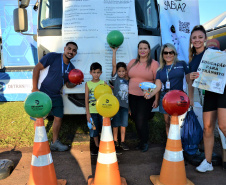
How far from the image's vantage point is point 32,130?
4.58 m

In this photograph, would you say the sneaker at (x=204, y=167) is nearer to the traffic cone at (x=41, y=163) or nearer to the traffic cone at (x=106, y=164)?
the traffic cone at (x=106, y=164)

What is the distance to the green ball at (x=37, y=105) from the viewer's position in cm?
220

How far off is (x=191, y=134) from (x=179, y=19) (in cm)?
270

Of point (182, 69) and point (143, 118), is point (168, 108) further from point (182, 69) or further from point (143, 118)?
point (143, 118)

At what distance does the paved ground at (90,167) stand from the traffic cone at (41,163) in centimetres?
37

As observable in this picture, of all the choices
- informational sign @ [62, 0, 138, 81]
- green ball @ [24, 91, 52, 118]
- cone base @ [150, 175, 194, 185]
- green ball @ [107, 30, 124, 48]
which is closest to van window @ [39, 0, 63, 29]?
informational sign @ [62, 0, 138, 81]

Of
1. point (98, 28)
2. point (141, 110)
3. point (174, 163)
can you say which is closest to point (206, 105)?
point (174, 163)

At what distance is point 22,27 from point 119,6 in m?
2.08

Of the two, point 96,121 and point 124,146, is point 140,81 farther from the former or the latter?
point 124,146

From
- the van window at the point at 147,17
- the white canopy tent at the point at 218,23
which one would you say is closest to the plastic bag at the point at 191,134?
the van window at the point at 147,17

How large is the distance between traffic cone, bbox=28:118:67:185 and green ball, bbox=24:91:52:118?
0.39 ft

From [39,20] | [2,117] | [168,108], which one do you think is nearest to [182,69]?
[168,108]

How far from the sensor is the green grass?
3982mm

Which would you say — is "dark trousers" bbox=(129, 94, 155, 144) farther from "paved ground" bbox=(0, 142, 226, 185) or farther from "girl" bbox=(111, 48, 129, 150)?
"paved ground" bbox=(0, 142, 226, 185)
